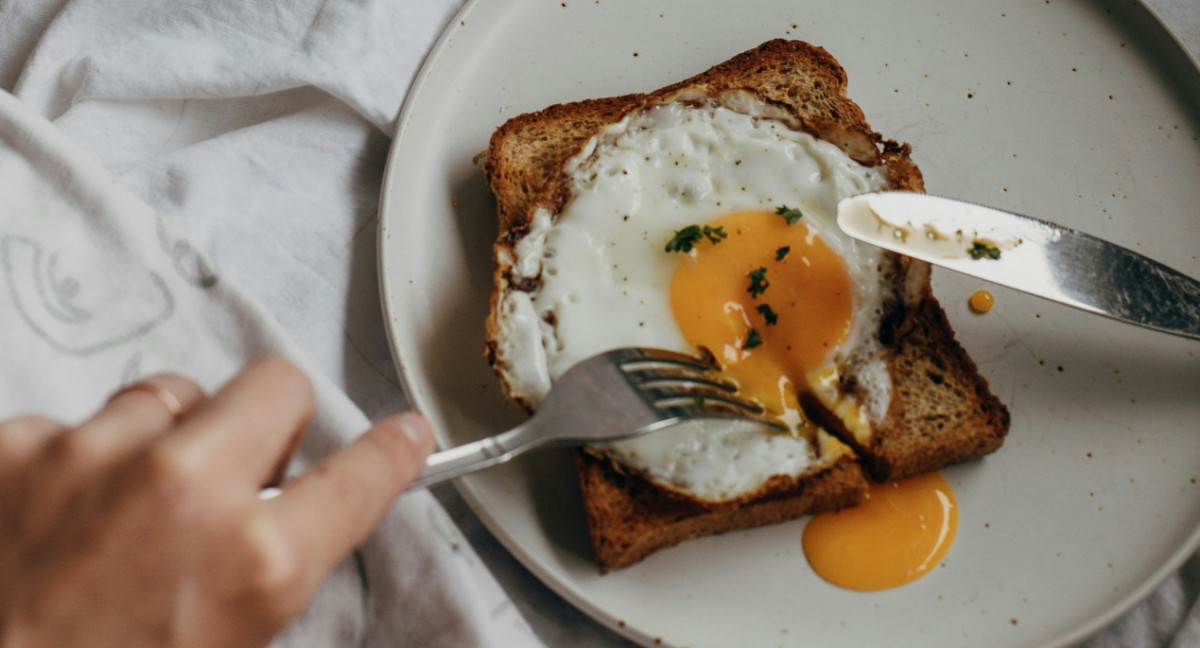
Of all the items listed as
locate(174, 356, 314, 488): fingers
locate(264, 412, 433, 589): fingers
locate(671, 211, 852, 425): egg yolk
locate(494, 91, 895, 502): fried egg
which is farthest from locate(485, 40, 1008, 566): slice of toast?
locate(174, 356, 314, 488): fingers

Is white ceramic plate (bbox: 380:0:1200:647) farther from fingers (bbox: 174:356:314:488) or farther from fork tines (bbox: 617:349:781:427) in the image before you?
fingers (bbox: 174:356:314:488)

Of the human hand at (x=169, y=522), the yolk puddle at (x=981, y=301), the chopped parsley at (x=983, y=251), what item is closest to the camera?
the human hand at (x=169, y=522)

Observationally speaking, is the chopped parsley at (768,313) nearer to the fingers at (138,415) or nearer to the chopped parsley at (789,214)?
the chopped parsley at (789,214)

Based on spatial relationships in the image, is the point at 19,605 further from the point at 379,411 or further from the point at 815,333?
the point at 815,333

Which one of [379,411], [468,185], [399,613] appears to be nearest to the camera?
[399,613]

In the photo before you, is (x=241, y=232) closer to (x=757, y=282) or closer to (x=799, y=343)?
(x=757, y=282)

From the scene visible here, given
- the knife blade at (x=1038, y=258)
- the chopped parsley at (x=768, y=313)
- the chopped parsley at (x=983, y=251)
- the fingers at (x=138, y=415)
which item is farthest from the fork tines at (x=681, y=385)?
the fingers at (x=138, y=415)

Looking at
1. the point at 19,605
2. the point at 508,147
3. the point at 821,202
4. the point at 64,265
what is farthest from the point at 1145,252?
the point at 64,265

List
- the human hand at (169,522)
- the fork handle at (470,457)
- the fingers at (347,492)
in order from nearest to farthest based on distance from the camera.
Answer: the human hand at (169,522)
the fingers at (347,492)
the fork handle at (470,457)
